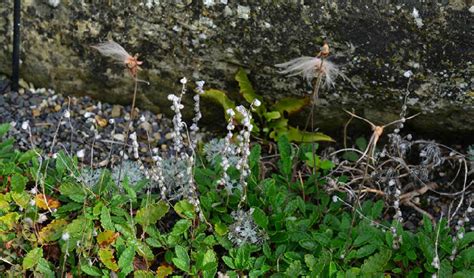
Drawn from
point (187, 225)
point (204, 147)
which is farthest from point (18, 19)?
point (187, 225)

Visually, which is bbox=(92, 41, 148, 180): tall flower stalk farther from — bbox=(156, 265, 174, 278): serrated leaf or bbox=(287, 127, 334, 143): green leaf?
bbox=(287, 127, 334, 143): green leaf

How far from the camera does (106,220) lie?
12.3ft

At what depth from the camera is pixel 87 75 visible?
15.1 feet

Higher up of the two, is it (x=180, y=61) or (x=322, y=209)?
(x=180, y=61)

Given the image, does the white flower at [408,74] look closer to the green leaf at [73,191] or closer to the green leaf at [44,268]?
the green leaf at [73,191]

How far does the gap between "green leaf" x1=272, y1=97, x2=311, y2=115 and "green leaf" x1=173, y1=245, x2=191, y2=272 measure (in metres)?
1.06

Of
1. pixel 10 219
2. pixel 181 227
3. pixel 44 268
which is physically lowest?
pixel 44 268

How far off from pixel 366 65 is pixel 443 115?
1.64 ft

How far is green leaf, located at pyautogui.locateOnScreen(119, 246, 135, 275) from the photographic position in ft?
11.8

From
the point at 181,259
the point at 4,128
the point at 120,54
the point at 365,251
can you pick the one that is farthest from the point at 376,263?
the point at 4,128

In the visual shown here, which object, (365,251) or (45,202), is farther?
(45,202)

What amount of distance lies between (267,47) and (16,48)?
138 centimetres

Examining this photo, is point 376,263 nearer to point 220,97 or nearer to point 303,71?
point 303,71

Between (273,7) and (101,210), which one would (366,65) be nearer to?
(273,7)
